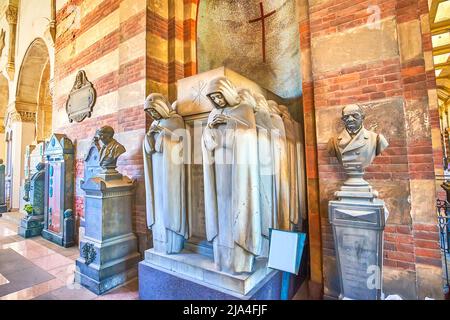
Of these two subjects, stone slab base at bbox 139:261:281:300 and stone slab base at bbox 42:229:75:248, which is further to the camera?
stone slab base at bbox 42:229:75:248

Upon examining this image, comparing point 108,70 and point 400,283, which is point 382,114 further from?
point 108,70

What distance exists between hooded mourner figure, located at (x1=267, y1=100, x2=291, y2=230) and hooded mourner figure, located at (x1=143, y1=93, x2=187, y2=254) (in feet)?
3.53

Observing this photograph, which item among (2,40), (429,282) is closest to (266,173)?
(429,282)

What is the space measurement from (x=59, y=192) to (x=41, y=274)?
2157 millimetres

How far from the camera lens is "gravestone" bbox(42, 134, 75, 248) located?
4871 mm

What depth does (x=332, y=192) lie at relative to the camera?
2562mm

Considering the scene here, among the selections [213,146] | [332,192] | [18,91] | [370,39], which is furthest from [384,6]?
[18,91]

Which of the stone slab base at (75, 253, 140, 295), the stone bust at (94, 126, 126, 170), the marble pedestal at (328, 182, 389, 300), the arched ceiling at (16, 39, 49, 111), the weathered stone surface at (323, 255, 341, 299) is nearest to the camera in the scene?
the marble pedestal at (328, 182, 389, 300)

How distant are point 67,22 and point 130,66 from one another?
3336 millimetres

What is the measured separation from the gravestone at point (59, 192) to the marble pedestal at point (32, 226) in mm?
299

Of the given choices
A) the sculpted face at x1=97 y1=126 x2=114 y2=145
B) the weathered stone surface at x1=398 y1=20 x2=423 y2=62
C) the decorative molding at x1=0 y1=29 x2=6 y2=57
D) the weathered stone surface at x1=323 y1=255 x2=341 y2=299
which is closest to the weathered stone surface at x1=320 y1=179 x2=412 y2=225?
the weathered stone surface at x1=323 y1=255 x2=341 y2=299

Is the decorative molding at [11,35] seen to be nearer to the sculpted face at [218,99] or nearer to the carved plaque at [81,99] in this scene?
the carved plaque at [81,99]

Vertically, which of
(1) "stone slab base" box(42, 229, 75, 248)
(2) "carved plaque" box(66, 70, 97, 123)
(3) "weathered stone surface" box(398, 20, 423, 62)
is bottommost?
(1) "stone slab base" box(42, 229, 75, 248)

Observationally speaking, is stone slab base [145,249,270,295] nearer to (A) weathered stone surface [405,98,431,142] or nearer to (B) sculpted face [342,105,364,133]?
(B) sculpted face [342,105,364,133]
